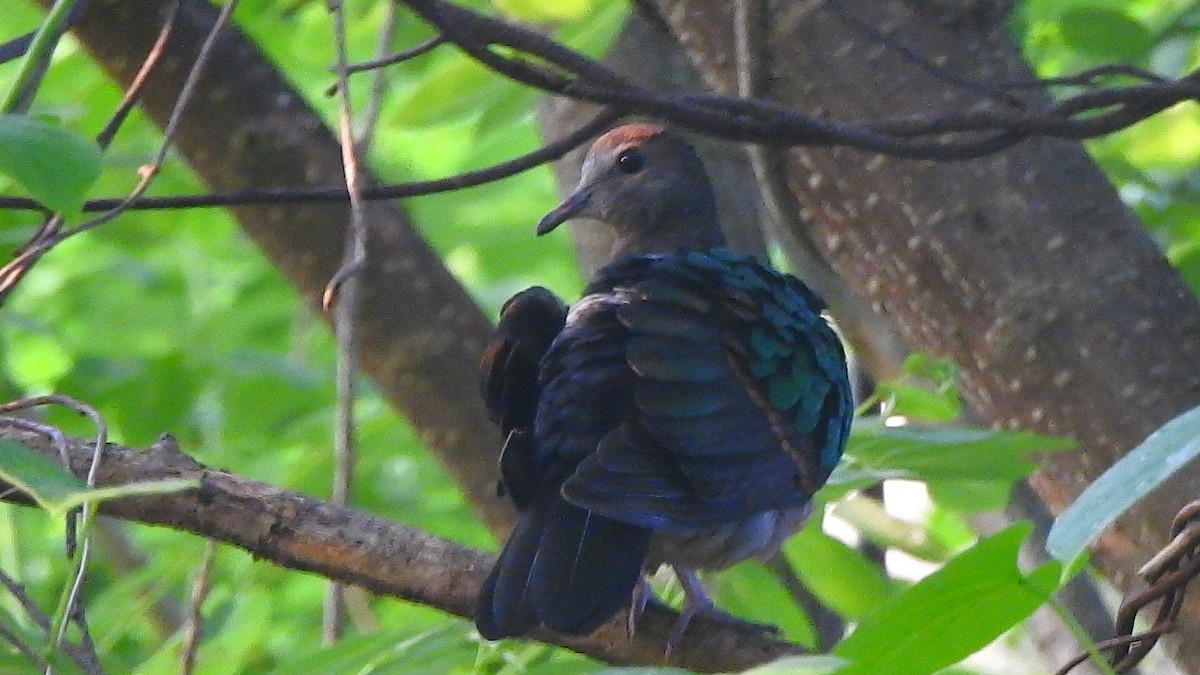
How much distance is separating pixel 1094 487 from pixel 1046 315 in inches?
62.4

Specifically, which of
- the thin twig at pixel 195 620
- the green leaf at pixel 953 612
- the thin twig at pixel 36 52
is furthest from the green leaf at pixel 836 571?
the thin twig at pixel 36 52

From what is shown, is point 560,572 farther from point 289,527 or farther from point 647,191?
point 647,191

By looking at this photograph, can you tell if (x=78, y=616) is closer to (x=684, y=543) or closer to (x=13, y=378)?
(x=684, y=543)

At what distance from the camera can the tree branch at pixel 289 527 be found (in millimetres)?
1670

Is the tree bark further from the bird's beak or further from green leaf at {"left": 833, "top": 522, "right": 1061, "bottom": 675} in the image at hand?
green leaf at {"left": 833, "top": 522, "right": 1061, "bottom": 675}

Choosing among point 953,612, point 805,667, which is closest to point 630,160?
point 953,612

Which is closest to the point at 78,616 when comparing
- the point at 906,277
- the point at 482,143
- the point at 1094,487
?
the point at 1094,487

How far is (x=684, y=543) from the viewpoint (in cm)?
221

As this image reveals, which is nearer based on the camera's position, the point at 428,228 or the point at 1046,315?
the point at 1046,315

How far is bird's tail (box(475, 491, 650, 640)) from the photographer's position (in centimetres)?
168

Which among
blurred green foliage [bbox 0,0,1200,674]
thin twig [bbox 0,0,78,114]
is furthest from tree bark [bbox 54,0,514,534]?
thin twig [bbox 0,0,78,114]

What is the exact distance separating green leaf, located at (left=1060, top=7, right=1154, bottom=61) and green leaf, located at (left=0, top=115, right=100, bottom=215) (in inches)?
85.8

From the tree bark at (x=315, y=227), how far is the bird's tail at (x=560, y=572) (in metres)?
1.11

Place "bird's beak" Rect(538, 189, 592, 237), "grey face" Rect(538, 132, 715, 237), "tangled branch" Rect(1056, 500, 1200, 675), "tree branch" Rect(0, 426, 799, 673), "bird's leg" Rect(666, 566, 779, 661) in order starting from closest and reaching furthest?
"tangled branch" Rect(1056, 500, 1200, 675)
"tree branch" Rect(0, 426, 799, 673)
"bird's leg" Rect(666, 566, 779, 661)
"bird's beak" Rect(538, 189, 592, 237)
"grey face" Rect(538, 132, 715, 237)
